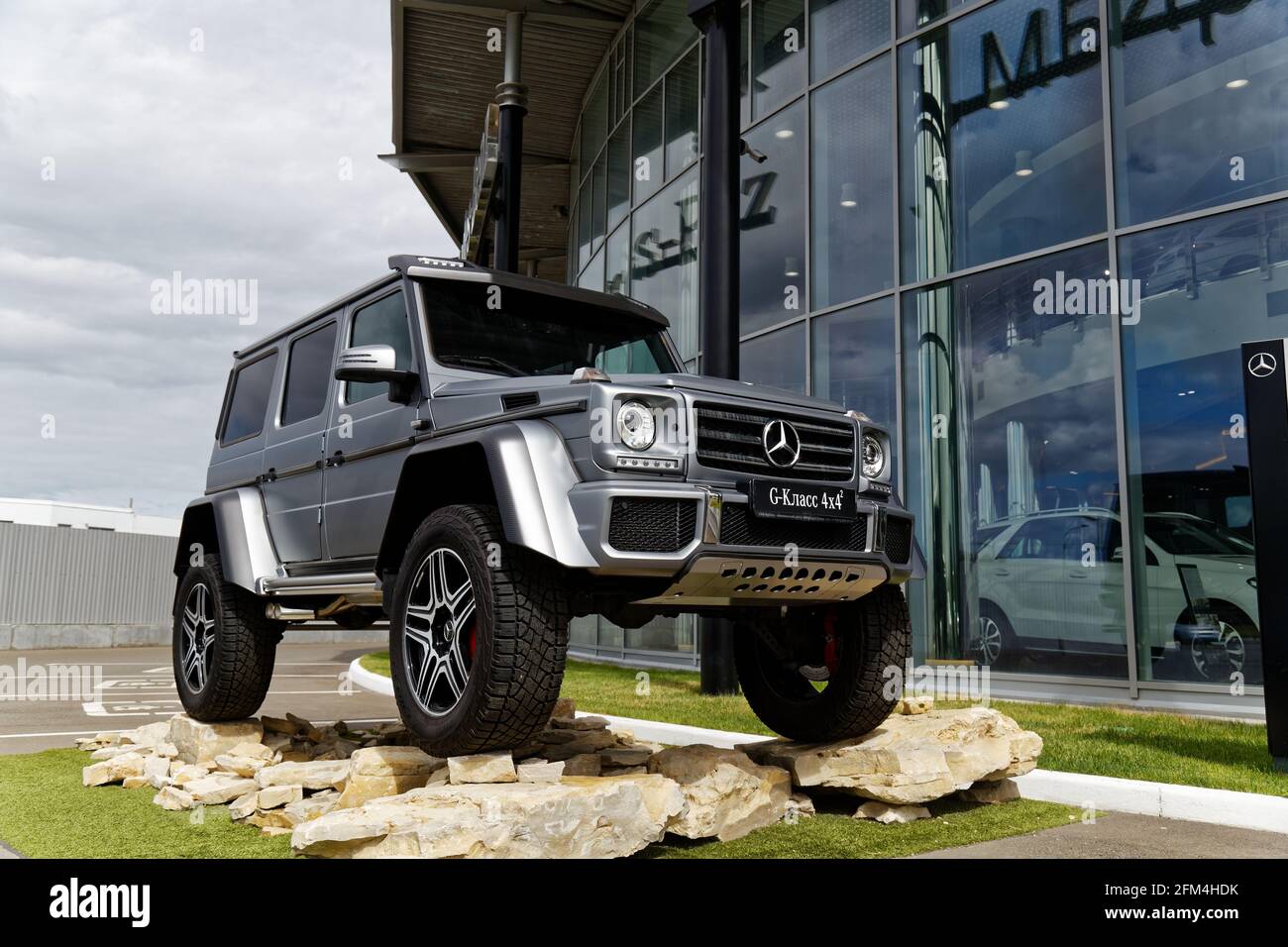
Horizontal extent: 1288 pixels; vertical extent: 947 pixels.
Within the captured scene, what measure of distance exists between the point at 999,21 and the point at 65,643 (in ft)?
70.0

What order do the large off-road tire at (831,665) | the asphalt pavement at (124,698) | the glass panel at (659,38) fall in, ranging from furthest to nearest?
the glass panel at (659,38)
the asphalt pavement at (124,698)
the large off-road tire at (831,665)

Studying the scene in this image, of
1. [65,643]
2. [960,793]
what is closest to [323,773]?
[960,793]

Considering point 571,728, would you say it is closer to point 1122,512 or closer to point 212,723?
point 212,723

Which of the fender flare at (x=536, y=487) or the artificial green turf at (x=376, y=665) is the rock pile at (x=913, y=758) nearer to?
the fender flare at (x=536, y=487)

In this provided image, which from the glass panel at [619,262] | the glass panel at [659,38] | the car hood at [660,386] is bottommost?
the car hood at [660,386]

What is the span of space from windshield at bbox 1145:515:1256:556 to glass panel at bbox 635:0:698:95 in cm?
1035

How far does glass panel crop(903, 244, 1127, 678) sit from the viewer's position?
9500 millimetres

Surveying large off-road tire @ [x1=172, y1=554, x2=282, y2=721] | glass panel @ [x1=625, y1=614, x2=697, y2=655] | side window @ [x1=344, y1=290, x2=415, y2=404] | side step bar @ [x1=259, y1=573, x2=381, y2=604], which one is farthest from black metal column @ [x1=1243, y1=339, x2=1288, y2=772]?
glass panel @ [x1=625, y1=614, x2=697, y2=655]

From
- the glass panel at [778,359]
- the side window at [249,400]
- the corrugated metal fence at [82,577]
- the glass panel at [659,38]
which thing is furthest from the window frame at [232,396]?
the corrugated metal fence at [82,577]

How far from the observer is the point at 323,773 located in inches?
199

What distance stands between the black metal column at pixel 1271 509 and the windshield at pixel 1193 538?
2936mm

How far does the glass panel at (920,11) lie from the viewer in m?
11.4

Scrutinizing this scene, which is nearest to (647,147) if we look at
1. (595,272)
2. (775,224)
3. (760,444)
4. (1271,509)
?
(595,272)

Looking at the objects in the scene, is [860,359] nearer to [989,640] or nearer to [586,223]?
[989,640]
